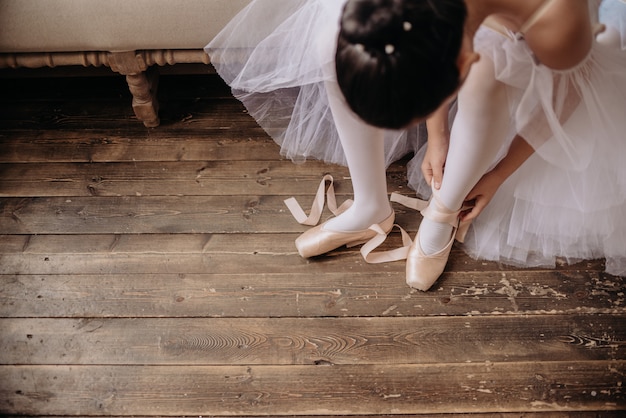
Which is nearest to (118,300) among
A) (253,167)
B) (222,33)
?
(253,167)

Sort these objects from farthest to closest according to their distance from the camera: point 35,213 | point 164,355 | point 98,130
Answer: point 98,130, point 35,213, point 164,355

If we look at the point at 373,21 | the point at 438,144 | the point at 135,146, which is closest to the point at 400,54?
the point at 373,21

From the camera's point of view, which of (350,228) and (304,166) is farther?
(304,166)

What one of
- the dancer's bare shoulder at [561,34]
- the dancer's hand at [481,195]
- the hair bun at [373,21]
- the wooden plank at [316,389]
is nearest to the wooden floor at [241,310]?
the wooden plank at [316,389]

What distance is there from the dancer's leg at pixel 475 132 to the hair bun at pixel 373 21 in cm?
27

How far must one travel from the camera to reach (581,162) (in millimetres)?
1001

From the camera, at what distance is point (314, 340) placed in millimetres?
1121

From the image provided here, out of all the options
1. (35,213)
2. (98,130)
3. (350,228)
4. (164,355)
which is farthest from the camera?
(98,130)

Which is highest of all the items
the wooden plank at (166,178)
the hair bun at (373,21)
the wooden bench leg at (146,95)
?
the hair bun at (373,21)

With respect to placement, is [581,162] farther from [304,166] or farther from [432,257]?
[304,166]

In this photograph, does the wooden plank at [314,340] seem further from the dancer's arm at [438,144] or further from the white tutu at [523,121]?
the dancer's arm at [438,144]

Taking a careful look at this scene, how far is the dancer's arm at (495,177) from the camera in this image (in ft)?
3.53

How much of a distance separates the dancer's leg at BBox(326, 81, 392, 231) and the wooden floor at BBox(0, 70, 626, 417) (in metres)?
0.09

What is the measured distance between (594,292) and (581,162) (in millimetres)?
314
